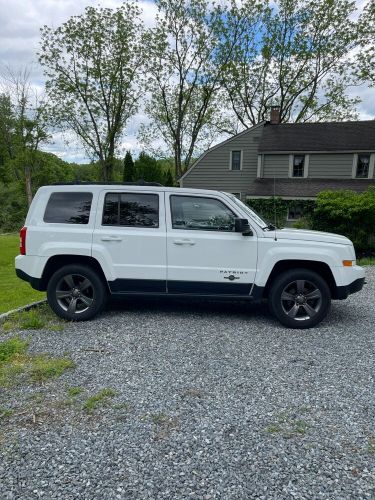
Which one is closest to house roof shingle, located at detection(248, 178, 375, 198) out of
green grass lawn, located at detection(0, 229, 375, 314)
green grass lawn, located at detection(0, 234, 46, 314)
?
green grass lawn, located at detection(0, 229, 375, 314)

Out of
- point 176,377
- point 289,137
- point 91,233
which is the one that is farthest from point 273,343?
point 289,137

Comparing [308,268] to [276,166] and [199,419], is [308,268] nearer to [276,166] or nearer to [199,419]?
[199,419]

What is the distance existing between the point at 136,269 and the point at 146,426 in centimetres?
244

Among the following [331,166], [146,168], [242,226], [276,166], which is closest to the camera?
[242,226]

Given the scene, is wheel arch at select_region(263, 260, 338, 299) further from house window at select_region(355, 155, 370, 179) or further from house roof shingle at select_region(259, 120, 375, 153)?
house window at select_region(355, 155, 370, 179)

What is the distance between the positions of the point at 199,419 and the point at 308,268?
2808 millimetres

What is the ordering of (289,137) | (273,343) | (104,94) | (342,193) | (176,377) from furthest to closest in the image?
1. (104,94)
2. (289,137)
3. (342,193)
4. (273,343)
5. (176,377)

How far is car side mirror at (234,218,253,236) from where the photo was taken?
441 cm

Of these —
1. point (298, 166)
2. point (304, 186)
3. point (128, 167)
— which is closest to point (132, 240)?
point (304, 186)

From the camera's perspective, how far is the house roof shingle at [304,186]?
715 inches

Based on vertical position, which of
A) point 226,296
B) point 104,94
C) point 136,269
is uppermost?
point 104,94

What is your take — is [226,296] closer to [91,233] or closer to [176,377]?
[176,377]

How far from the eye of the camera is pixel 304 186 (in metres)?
19.0

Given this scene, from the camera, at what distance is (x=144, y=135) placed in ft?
100
